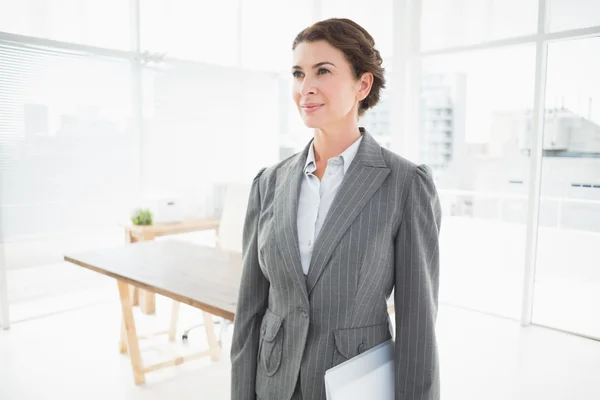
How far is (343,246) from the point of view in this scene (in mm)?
1034

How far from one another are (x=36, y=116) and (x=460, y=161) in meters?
3.59

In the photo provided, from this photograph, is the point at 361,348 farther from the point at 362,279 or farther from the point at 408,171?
the point at 408,171

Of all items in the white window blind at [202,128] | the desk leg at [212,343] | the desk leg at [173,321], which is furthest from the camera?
the white window blind at [202,128]

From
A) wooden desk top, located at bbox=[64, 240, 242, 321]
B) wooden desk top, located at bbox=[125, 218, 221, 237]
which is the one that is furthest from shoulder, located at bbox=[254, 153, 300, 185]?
wooden desk top, located at bbox=[125, 218, 221, 237]

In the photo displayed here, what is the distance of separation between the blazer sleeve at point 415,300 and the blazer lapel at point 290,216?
209 millimetres

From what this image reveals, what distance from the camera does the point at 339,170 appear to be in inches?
45.0

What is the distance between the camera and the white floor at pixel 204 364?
2863 millimetres

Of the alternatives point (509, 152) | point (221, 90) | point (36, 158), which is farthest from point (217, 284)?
point (221, 90)

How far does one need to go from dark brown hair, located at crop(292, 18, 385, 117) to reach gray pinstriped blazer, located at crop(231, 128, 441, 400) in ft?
0.60

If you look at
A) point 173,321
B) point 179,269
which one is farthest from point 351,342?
point 173,321

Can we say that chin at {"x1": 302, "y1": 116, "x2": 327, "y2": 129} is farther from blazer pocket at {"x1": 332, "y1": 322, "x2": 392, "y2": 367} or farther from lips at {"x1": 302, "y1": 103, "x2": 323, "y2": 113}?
→ blazer pocket at {"x1": 332, "y1": 322, "x2": 392, "y2": 367}

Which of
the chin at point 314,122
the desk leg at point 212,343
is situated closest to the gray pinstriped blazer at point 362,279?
the chin at point 314,122

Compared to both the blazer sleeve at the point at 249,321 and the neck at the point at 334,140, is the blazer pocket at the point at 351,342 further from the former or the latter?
the neck at the point at 334,140

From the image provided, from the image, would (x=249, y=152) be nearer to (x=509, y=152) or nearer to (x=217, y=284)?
(x=509, y=152)
